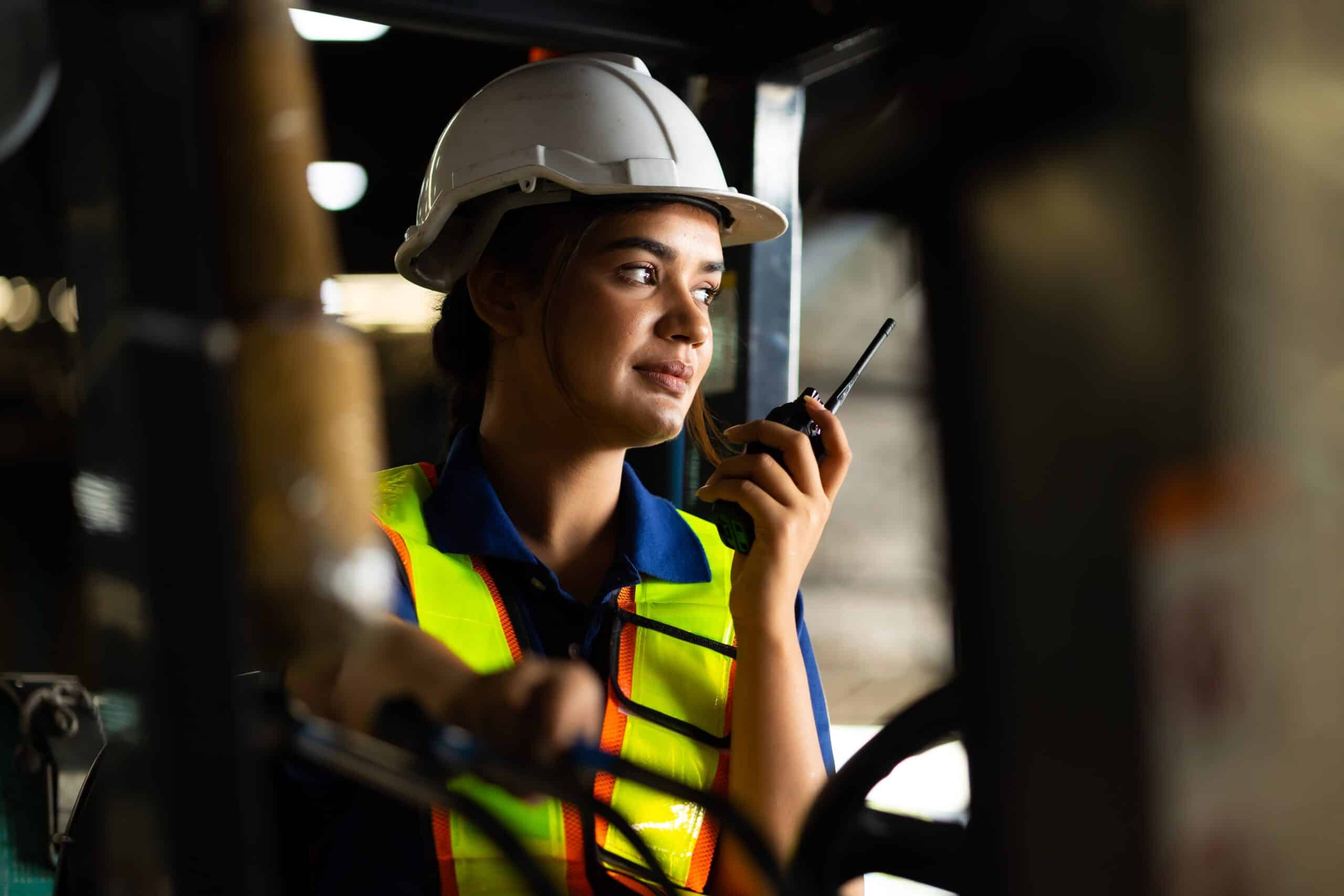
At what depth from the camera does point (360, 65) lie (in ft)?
20.0

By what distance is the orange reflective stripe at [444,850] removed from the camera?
1443mm

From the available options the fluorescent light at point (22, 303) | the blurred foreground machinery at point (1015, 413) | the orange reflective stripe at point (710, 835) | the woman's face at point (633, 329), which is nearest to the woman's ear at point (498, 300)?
the woman's face at point (633, 329)

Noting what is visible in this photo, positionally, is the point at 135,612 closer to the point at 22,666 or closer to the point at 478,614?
the point at 478,614

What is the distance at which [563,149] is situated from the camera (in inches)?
72.5

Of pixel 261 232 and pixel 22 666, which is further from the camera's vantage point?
pixel 22 666

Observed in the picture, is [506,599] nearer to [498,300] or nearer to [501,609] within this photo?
[501,609]

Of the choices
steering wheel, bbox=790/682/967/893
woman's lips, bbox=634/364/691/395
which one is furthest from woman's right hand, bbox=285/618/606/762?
woman's lips, bbox=634/364/691/395

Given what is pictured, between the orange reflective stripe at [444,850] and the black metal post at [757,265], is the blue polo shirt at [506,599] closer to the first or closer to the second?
the orange reflective stripe at [444,850]

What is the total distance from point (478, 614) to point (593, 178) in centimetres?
64

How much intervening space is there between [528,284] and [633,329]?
0.22 meters

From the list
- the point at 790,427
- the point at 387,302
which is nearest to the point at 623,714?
the point at 790,427

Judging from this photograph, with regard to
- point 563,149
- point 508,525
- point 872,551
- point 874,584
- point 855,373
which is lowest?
point 874,584

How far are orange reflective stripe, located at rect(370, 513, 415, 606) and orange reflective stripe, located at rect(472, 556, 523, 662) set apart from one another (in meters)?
0.10

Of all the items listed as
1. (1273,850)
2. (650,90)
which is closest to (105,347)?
(1273,850)
